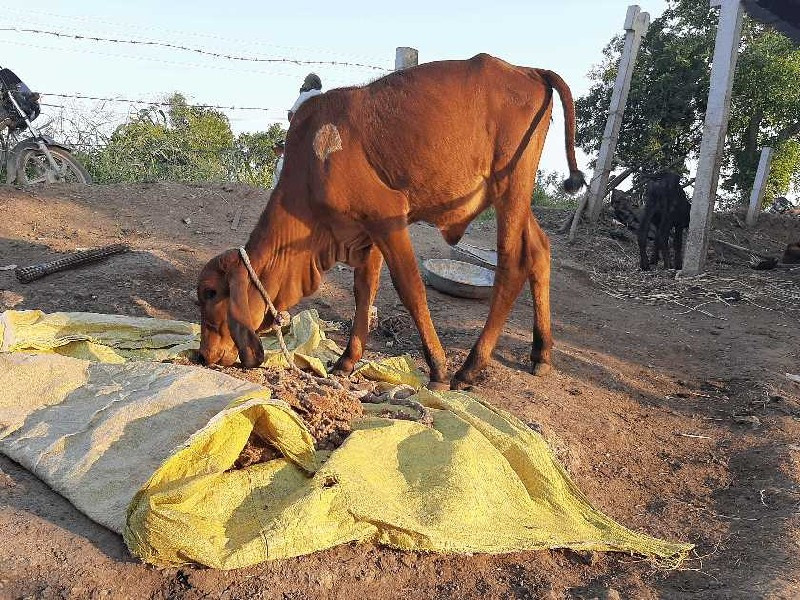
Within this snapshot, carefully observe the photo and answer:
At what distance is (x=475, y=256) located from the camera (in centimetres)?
846

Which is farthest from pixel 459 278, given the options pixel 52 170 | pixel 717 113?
pixel 52 170

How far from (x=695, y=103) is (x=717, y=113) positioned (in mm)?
6964

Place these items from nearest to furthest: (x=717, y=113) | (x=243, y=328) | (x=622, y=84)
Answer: (x=243, y=328)
(x=717, y=113)
(x=622, y=84)

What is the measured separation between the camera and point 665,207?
10.8m

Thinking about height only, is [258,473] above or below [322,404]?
below

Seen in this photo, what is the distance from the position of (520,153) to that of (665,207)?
7.09m

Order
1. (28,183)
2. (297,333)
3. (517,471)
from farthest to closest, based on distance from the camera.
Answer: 1. (28,183)
2. (297,333)
3. (517,471)

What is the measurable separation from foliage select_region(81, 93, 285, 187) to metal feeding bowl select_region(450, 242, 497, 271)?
17.8 ft

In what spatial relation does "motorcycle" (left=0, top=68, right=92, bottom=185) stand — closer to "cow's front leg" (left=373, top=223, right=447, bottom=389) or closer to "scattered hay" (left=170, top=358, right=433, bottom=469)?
"scattered hay" (left=170, top=358, right=433, bottom=469)

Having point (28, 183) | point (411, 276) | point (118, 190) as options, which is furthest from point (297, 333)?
point (28, 183)

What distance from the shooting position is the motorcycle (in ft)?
29.0

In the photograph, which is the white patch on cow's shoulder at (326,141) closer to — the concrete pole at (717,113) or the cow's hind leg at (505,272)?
the cow's hind leg at (505,272)

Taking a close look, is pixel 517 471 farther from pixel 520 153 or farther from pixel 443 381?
pixel 520 153

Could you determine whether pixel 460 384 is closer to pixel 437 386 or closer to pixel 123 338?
pixel 437 386
